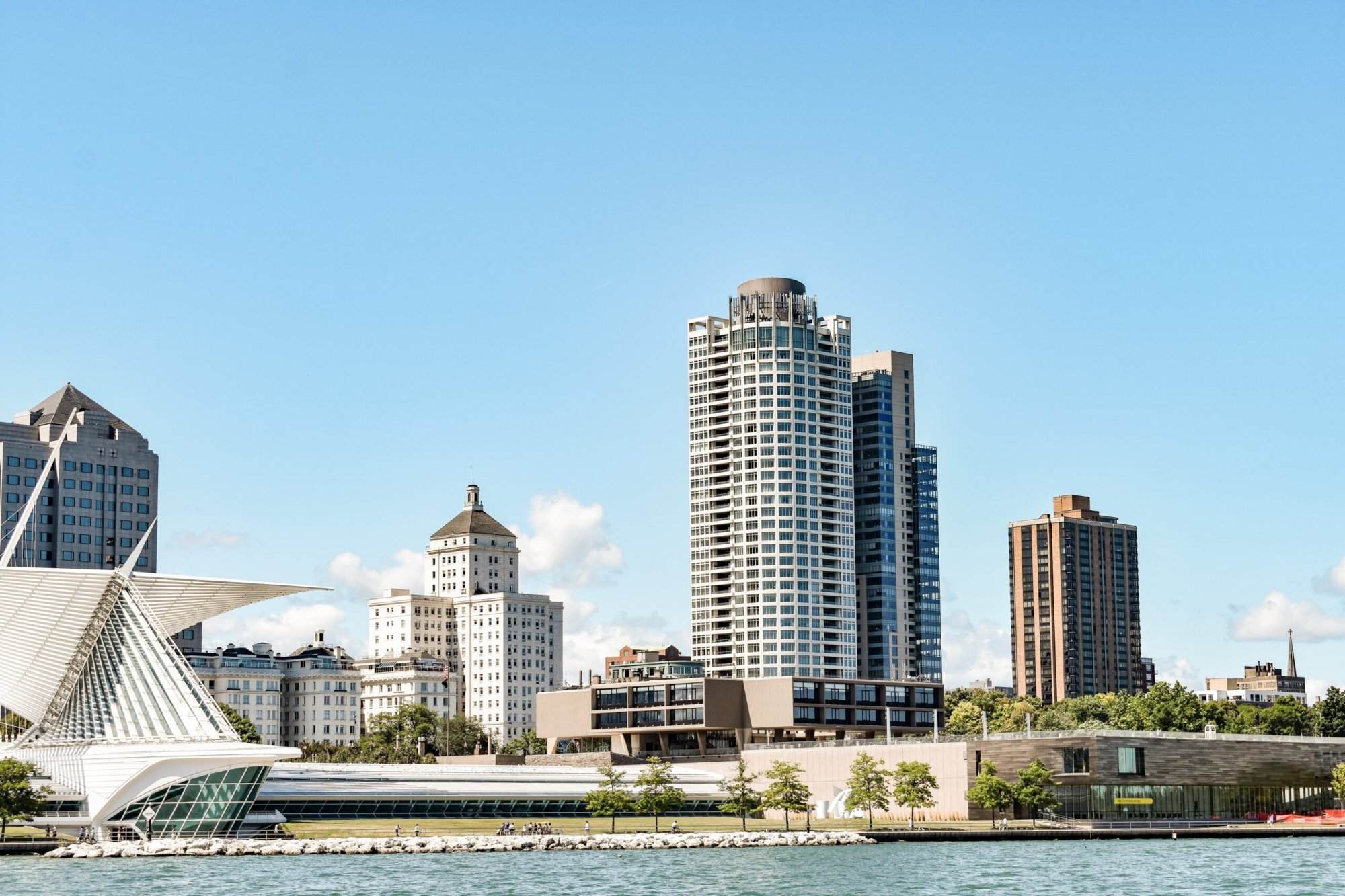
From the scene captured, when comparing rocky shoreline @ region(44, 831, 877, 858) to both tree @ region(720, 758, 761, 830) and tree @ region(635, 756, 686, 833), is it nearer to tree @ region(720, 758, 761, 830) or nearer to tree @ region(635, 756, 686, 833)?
tree @ region(720, 758, 761, 830)

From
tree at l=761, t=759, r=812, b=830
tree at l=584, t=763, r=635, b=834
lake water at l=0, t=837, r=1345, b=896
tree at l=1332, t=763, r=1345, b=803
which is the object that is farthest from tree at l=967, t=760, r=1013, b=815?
tree at l=1332, t=763, r=1345, b=803

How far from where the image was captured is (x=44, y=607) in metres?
123

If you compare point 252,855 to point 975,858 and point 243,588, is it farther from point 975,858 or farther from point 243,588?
point 975,858

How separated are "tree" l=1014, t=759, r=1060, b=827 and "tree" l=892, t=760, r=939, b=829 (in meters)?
6.46

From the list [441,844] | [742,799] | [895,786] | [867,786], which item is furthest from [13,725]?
[895,786]

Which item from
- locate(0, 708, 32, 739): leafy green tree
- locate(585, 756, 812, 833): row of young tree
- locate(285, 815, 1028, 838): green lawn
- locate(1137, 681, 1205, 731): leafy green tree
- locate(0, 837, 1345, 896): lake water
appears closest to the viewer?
locate(0, 837, 1345, 896): lake water

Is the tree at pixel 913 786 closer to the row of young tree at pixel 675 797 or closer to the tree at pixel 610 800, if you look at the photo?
the row of young tree at pixel 675 797

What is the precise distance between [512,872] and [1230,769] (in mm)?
76455

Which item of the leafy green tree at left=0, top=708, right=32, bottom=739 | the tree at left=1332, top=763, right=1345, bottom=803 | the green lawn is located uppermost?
the leafy green tree at left=0, top=708, right=32, bottom=739

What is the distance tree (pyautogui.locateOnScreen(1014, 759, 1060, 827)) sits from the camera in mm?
132375

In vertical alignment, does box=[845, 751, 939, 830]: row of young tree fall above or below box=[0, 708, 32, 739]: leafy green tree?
below

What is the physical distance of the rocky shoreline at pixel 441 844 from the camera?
347 ft

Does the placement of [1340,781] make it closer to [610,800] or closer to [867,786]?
[867,786]

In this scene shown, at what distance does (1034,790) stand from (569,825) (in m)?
35.6
